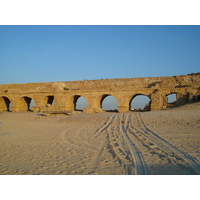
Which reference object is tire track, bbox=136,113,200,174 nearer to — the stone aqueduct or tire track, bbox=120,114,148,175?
tire track, bbox=120,114,148,175

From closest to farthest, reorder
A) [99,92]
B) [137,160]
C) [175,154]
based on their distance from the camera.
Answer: [137,160]
[175,154]
[99,92]

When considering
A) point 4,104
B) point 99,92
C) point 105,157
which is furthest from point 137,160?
point 4,104

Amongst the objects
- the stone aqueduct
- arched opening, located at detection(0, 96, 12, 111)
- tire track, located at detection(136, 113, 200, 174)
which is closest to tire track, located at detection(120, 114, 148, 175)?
tire track, located at detection(136, 113, 200, 174)

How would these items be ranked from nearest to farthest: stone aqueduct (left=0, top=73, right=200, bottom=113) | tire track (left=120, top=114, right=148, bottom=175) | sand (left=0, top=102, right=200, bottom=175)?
tire track (left=120, top=114, right=148, bottom=175) → sand (left=0, top=102, right=200, bottom=175) → stone aqueduct (left=0, top=73, right=200, bottom=113)

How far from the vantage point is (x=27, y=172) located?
3693mm

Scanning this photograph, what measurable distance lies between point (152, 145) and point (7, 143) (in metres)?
4.98

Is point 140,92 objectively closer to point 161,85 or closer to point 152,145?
point 161,85

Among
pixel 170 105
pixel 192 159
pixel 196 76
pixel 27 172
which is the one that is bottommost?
pixel 27 172

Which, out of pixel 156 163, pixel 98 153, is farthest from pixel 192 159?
pixel 98 153

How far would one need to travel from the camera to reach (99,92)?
1966 cm

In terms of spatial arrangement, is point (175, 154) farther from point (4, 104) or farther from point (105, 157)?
point (4, 104)

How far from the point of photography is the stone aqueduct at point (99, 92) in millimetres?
17375

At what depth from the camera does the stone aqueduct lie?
57.0ft

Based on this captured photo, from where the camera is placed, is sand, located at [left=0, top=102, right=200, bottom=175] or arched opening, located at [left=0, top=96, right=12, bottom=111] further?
arched opening, located at [left=0, top=96, right=12, bottom=111]
